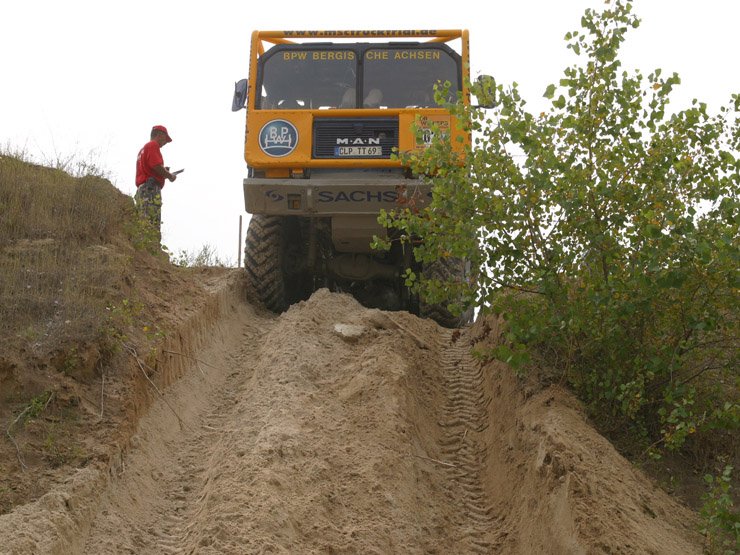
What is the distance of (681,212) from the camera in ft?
17.7

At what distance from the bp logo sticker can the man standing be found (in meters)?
1.39

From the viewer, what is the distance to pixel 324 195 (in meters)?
8.76

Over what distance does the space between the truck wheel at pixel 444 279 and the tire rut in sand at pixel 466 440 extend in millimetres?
760

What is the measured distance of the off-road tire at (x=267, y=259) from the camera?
9594 mm

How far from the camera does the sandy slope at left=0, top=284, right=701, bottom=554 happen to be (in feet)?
14.9

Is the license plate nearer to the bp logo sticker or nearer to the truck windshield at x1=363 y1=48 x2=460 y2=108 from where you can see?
the bp logo sticker

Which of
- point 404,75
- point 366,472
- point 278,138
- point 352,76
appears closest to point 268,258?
point 278,138

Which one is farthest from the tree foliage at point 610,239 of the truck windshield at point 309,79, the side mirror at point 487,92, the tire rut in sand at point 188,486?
the truck windshield at point 309,79

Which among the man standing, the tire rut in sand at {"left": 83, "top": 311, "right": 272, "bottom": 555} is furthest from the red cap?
the tire rut in sand at {"left": 83, "top": 311, "right": 272, "bottom": 555}

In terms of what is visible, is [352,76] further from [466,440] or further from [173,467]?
[173,467]

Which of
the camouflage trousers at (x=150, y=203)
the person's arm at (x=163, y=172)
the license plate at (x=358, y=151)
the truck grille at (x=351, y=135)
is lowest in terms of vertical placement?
the camouflage trousers at (x=150, y=203)

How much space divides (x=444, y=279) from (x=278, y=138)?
210cm

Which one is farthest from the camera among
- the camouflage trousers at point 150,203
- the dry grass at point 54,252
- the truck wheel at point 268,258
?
the truck wheel at point 268,258

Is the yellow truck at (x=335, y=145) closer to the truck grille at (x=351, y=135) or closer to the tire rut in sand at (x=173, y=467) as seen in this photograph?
→ the truck grille at (x=351, y=135)
